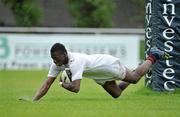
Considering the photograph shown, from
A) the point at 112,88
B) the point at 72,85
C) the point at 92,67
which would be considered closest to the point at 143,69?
the point at 112,88

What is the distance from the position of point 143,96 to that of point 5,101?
298 centimetres

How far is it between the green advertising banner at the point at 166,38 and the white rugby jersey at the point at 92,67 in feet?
6.26

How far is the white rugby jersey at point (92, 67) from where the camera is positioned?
1493 cm

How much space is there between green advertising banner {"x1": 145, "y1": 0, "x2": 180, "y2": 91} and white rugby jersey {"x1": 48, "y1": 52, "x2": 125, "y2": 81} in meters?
1.91

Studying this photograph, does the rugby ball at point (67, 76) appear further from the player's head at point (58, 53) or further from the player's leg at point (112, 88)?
the player's leg at point (112, 88)

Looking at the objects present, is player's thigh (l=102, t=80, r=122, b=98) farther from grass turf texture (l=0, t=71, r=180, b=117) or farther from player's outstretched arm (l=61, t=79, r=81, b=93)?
player's outstretched arm (l=61, t=79, r=81, b=93)

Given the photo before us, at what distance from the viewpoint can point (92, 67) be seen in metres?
15.2

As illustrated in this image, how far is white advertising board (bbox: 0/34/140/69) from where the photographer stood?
28.8m

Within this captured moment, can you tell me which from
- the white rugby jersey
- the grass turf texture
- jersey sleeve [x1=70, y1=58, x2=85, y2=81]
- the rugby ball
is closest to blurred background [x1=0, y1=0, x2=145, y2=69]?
the grass turf texture

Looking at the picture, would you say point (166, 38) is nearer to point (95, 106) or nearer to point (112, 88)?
point (112, 88)

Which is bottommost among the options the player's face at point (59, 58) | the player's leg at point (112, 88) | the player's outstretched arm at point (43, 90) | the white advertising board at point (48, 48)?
the white advertising board at point (48, 48)

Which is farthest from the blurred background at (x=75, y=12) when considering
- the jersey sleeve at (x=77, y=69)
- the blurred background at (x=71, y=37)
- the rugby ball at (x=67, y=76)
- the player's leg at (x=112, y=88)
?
the jersey sleeve at (x=77, y=69)

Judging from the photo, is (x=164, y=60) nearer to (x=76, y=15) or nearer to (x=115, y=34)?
(x=115, y=34)

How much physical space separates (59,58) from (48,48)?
552 inches
